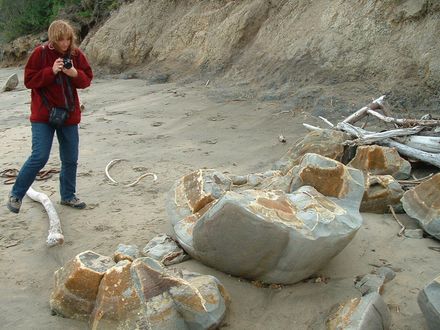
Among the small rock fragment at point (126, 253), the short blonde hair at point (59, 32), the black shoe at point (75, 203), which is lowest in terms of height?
the black shoe at point (75, 203)

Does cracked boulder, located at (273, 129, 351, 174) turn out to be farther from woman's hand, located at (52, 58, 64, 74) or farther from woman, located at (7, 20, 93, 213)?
woman's hand, located at (52, 58, 64, 74)

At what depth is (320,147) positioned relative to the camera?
541 cm

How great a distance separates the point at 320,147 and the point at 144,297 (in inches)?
114

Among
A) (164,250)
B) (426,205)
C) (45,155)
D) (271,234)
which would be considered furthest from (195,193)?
(426,205)

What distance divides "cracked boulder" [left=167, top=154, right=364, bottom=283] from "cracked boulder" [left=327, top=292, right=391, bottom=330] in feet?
1.24

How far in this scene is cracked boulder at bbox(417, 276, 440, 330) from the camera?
2654 millimetres

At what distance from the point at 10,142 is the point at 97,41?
7668 millimetres

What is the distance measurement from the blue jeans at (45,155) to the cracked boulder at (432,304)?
9.74ft

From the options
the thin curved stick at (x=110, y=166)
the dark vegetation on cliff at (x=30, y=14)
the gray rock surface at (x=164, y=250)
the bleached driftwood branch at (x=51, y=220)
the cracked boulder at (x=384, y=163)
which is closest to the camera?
the gray rock surface at (x=164, y=250)

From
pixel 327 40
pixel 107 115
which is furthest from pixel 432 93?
pixel 107 115

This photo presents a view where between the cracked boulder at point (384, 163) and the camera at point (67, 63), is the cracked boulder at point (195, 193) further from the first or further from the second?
the cracked boulder at point (384, 163)

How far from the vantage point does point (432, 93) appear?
7465 millimetres

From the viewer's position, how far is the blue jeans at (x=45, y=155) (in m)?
4.37

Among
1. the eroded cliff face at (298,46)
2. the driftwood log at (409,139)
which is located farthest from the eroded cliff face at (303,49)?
the driftwood log at (409,139)
